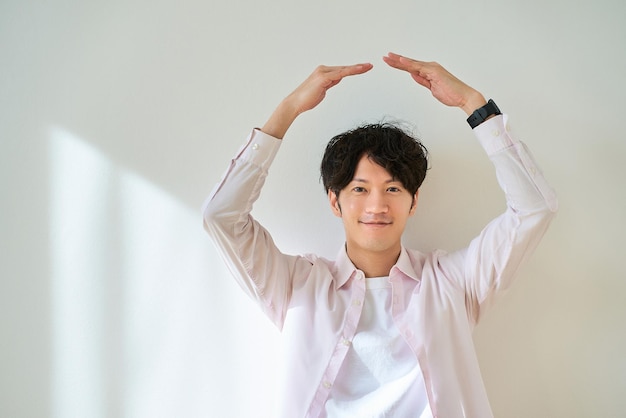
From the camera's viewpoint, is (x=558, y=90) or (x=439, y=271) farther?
(x=558, y=90)

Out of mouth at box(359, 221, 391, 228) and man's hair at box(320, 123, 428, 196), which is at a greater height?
man's hair at box(320, 123, 428, 196)

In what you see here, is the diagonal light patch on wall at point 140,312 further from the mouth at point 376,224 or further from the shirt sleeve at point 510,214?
the shirt sleeve at point 510,214

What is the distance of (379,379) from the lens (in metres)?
1.44

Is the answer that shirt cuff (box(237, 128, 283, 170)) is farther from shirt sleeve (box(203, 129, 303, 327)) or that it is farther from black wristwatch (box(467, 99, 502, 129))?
black wristwatch (box(467, 99, 502, 129))

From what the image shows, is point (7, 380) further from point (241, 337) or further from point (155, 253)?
point (241, 337)

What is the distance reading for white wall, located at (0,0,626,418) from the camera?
1701 millimetres

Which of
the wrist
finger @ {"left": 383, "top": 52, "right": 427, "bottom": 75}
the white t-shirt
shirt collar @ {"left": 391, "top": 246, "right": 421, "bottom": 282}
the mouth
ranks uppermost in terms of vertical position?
finger @ {"left": 383, "top": 52, "right": 427, "bottom": 75}

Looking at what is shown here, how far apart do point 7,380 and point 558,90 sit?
1.99 meters

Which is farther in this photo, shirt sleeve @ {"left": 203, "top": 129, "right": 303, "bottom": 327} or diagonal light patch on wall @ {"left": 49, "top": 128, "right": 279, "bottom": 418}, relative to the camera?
diagonal light patch on wall @ {"left": 49, "top": 128, "right": 279, "bottom": 418}

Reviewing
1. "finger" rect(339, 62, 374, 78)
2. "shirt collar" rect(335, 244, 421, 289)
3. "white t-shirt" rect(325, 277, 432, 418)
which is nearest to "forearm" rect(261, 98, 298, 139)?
"finger" rect(339, 62, 374, 78)

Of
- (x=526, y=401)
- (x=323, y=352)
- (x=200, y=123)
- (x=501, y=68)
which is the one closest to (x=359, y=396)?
(x=323, y=352)

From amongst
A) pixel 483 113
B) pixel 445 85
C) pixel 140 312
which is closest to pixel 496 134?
pixel 483 113

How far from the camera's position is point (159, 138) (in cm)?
178

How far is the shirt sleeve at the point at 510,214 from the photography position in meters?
1.36
